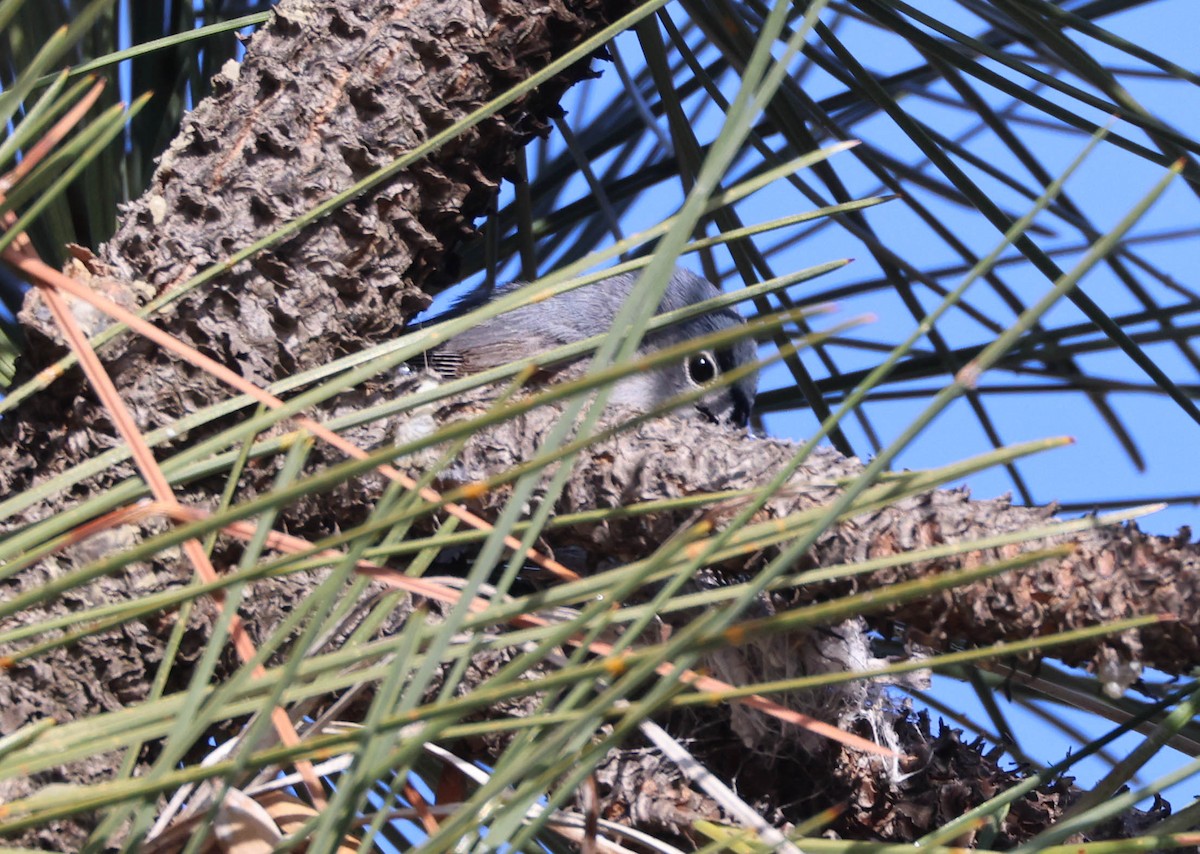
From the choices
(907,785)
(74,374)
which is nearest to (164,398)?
(74,374)

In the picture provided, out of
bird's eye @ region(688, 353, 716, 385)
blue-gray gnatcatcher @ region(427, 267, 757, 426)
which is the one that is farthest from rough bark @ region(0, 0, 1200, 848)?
bird's eye @ region(688, 353, 716, 385)

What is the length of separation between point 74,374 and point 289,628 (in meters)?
0.40

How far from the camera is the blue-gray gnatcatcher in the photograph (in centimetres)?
206

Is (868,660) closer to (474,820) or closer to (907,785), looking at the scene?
(907,785)

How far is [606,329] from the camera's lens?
8.20 feet

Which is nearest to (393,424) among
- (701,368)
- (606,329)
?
(606,329)

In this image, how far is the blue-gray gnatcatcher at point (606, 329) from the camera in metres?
2.06

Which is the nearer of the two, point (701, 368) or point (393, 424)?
point (393, 424)

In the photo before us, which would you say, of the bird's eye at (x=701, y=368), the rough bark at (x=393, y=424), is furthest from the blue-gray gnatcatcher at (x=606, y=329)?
the rough bark at (x=393, y=424)

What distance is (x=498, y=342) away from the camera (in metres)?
2.15

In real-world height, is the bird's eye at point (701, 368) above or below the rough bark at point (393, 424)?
above

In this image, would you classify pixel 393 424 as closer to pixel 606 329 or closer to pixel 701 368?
pixel 606 329

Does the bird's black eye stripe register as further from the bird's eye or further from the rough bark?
the rough bark

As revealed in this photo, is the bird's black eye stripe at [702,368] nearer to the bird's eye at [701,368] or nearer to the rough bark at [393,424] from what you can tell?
the bird's eye at [701,368]
